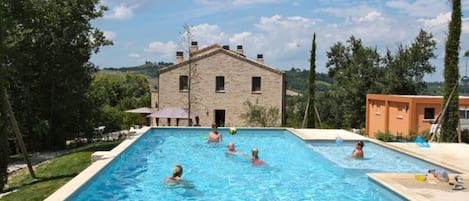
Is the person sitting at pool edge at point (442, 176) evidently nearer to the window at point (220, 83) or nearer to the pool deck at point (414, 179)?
the pool deck at point (414, 179)

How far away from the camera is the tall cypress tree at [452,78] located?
1822 cm

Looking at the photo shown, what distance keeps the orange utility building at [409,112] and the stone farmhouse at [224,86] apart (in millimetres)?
8825

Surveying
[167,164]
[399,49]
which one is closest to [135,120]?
[167,164]

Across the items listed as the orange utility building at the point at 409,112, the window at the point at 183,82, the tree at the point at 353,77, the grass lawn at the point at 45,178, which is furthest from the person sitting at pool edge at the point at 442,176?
the tree at the point at 353,77

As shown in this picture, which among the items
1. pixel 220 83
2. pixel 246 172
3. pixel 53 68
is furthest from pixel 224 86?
pixel 246 172

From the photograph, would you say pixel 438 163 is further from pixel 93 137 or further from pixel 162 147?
pixel 93 137

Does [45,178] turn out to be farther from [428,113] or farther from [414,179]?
[428,113]

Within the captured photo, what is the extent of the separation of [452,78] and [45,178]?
50.0 feet

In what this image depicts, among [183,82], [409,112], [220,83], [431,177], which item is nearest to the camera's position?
[431,177]

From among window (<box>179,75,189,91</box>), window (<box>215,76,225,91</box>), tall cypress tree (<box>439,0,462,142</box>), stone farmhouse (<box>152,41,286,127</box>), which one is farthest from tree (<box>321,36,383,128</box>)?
tall cypress tree (<box>439,0,462,142</box>)

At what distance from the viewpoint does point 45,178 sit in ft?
39.7

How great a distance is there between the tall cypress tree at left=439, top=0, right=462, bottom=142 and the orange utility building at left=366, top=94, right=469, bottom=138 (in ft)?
16.8

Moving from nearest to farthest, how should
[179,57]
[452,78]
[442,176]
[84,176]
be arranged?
[84,176] < [442,176] < [452,78] < [179,57]

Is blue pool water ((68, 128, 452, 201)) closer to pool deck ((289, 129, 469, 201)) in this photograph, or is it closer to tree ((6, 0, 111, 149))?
pool deck ((289, 129, 469, 201))
